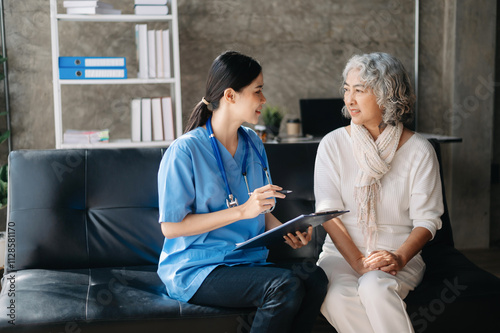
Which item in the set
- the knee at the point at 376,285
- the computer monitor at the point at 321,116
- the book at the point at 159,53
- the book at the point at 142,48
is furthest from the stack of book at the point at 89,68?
the knee at the point at 376,285

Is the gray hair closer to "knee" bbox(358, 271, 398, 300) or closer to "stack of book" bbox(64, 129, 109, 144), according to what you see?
"knee" bbox(358, 271, 398, 300)

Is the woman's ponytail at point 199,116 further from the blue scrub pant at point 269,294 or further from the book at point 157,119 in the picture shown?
the book at point 157,119

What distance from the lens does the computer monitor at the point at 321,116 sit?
13.2 feet

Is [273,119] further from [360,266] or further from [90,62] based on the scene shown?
[360,266]

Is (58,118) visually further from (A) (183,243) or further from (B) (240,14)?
(A) (183,243)

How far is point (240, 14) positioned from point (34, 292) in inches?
108

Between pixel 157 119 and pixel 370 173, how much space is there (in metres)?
1.87

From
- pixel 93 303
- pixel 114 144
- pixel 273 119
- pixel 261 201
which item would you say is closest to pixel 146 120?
pixel 114 144

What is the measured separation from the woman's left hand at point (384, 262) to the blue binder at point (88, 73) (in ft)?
7.19

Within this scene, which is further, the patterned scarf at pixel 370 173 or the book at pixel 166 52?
the book at pixel 166 52

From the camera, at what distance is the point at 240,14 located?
13.3ft

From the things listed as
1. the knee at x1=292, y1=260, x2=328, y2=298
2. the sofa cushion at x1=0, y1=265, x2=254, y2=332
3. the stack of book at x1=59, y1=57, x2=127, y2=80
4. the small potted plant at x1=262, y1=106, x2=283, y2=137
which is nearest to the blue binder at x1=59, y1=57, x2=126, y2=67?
the stack of book at x1=59, y1=57, x2=127, y2=80

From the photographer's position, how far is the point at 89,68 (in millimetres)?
3439

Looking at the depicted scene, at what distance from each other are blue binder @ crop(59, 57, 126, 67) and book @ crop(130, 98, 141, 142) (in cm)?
26
